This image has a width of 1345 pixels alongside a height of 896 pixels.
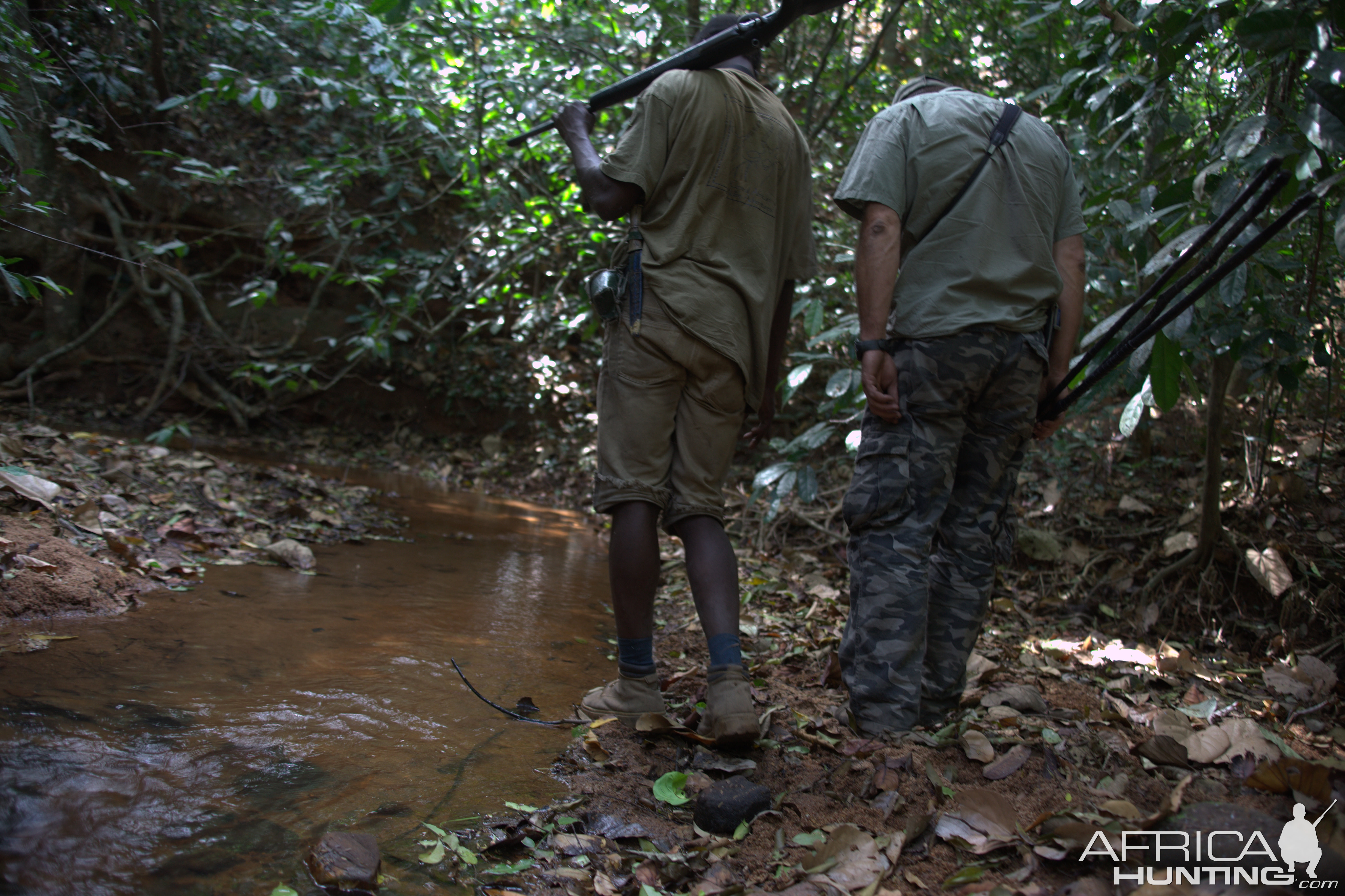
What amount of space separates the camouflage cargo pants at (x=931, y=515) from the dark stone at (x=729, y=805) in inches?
17.8

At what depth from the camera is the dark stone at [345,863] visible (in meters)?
1.15

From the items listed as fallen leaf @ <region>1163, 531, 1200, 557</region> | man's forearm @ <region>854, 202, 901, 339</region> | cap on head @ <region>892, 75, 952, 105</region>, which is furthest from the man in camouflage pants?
fallen leaf @ <region>1163, 531, 1200, 557</region>

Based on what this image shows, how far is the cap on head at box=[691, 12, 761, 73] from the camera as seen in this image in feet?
7.17

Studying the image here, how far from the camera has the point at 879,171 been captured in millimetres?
1923

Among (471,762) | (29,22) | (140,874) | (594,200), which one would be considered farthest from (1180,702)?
(29,22)

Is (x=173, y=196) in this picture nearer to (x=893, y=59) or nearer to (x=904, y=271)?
(x=893, y=59)

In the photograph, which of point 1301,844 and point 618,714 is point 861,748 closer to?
point 618,714

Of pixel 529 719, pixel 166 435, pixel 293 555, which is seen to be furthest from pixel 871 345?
pixel 166 435

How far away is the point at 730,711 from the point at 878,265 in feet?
3.56

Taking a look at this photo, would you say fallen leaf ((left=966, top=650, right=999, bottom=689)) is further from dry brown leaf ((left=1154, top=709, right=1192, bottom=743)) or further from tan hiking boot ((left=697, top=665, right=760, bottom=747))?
tan hiking boot ((left=697, top=665, right=760, bottom=747))

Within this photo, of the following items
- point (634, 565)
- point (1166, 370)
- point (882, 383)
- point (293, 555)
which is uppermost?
point (1166, 370)

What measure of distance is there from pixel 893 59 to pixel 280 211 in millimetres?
5939

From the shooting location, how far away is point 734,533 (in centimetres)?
478

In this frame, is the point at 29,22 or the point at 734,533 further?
the point at 734,533
